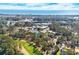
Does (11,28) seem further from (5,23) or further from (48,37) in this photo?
(48,37)

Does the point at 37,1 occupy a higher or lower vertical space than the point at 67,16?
higher

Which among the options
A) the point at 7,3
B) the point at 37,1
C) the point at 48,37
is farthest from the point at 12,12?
the point at 48,37

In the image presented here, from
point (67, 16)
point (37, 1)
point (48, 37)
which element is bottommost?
point (48, 37)

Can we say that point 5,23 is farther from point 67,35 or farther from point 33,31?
point 67,35

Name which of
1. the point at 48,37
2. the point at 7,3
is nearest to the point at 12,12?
the point at 7,3

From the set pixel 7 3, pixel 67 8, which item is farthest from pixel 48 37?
pixel 7 3

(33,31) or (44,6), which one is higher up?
(44,6)
